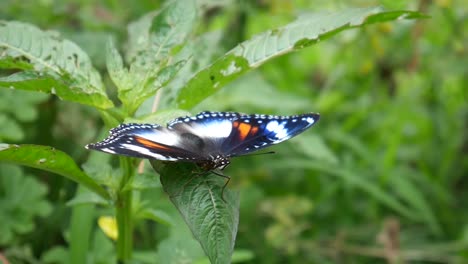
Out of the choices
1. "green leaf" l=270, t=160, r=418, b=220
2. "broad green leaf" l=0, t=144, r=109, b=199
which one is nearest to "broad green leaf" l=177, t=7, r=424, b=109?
"broad green leaf" l=0, t=144, r=109, b=199

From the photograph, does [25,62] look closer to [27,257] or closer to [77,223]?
[77,223]

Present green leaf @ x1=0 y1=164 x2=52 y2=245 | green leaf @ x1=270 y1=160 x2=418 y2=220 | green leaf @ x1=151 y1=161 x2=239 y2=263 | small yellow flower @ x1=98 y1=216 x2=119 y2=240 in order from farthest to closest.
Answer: green leaf @ x1=270 y1=160 x2=418 y2=220 → green leaf @ x1=0 y1=164 x2=52 y2=245 → small yellow flower @ x1=98 y1=216 x2=119 y2=240 → green leaf @ x1=151 y1=161 x2=239 y2=263

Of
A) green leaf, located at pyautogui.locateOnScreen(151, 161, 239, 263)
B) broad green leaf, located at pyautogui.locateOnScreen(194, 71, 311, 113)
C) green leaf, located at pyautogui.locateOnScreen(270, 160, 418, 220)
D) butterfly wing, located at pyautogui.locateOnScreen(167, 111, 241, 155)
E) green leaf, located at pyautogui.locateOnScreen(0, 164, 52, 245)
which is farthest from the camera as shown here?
green leaf, located at pyautogui.locateOnScreen(270, 160, 418, 220)

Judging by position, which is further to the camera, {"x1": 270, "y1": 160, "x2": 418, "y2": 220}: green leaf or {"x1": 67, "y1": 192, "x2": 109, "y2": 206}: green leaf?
{"x1": 270, "y1": 160, "x2": 418, "y2": 220}: green leaf

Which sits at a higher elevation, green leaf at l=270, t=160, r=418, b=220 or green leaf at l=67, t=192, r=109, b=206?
green leaf at l=270, t=160, r=418, b=220

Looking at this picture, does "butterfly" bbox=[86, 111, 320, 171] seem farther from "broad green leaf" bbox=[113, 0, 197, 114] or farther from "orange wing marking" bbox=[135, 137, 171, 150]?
"broad green leaf" bbox=[113, 0, 197, 114]

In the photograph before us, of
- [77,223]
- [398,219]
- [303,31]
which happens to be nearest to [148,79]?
[303,31]
